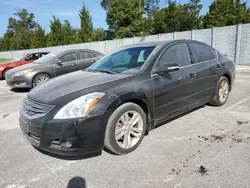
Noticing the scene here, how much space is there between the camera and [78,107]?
2.45 meters

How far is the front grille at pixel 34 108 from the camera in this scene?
2.51 meters

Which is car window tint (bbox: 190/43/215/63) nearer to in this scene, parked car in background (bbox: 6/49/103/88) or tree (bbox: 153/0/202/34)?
parked car in background (bbox: 6/49/103/88)

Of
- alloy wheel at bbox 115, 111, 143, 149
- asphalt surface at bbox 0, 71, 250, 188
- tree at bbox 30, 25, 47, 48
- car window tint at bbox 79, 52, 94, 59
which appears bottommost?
asphalt surface at bbox 0, 71, 250, 188

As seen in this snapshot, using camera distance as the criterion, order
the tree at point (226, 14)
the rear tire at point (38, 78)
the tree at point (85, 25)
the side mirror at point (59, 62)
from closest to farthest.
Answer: the rear tire at point (38, 78) → the side mirror at point (59, 62) → the tree at point (226, 14) → the tree at point (85, 25)

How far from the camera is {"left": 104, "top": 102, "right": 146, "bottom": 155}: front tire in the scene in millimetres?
2621

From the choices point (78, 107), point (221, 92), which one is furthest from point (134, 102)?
point (221, 92)

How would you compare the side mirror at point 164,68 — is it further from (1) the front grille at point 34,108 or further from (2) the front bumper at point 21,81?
(2) the front bumper at point 21,81

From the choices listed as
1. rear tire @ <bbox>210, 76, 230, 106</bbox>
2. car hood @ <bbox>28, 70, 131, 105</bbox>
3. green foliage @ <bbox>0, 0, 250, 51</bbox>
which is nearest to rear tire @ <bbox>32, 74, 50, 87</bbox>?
car hood @ <bbox>28, 70, 131, 105</bbox>

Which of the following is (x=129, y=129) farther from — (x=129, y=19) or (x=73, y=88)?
(x=129, y=19)

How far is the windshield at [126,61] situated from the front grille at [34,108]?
1266mm

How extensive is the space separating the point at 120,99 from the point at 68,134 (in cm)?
77

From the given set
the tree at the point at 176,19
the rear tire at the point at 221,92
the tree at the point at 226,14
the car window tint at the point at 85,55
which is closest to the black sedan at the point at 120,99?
the rear tire at the point at 221,92

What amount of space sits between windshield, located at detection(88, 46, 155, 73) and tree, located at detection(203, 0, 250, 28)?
28.8m

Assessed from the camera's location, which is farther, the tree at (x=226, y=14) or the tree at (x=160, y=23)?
the tree at (x=226, y=14)
